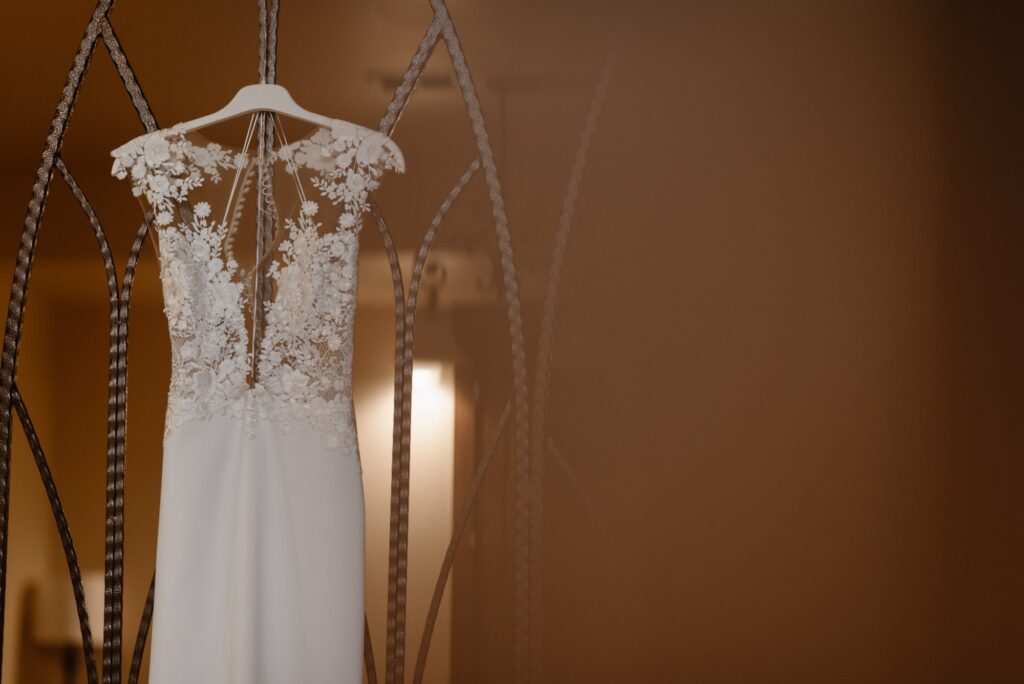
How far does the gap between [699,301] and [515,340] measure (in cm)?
43

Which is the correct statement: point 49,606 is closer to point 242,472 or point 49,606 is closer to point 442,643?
point 242,472

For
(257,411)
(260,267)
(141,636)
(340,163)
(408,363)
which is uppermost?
(340,163)

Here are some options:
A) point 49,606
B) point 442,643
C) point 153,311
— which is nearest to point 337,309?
point 153,311

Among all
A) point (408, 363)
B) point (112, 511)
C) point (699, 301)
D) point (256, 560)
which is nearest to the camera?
point (256, 560)

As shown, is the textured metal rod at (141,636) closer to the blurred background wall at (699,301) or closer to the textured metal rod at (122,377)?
the textured metal rod at (122,377)

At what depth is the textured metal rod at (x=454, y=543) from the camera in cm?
171

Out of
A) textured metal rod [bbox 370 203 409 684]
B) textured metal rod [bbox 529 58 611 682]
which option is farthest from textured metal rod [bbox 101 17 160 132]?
textured metal rod [bbox 529 58 611 682]

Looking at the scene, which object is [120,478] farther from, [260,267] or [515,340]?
[515,340]

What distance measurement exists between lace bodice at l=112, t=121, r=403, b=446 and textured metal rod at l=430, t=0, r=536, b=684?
377 mm

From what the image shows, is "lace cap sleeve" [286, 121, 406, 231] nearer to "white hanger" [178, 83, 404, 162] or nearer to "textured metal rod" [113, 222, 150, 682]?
"white hanger" [178, 83, 404, 162]

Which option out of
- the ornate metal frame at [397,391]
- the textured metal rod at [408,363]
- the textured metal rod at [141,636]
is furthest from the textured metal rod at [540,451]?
the textured metal rod at [141,636]

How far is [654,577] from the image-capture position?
1.80 metres

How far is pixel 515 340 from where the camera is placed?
1.76 meters

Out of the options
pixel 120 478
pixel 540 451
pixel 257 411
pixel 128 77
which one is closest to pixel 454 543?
pixel 540 451
